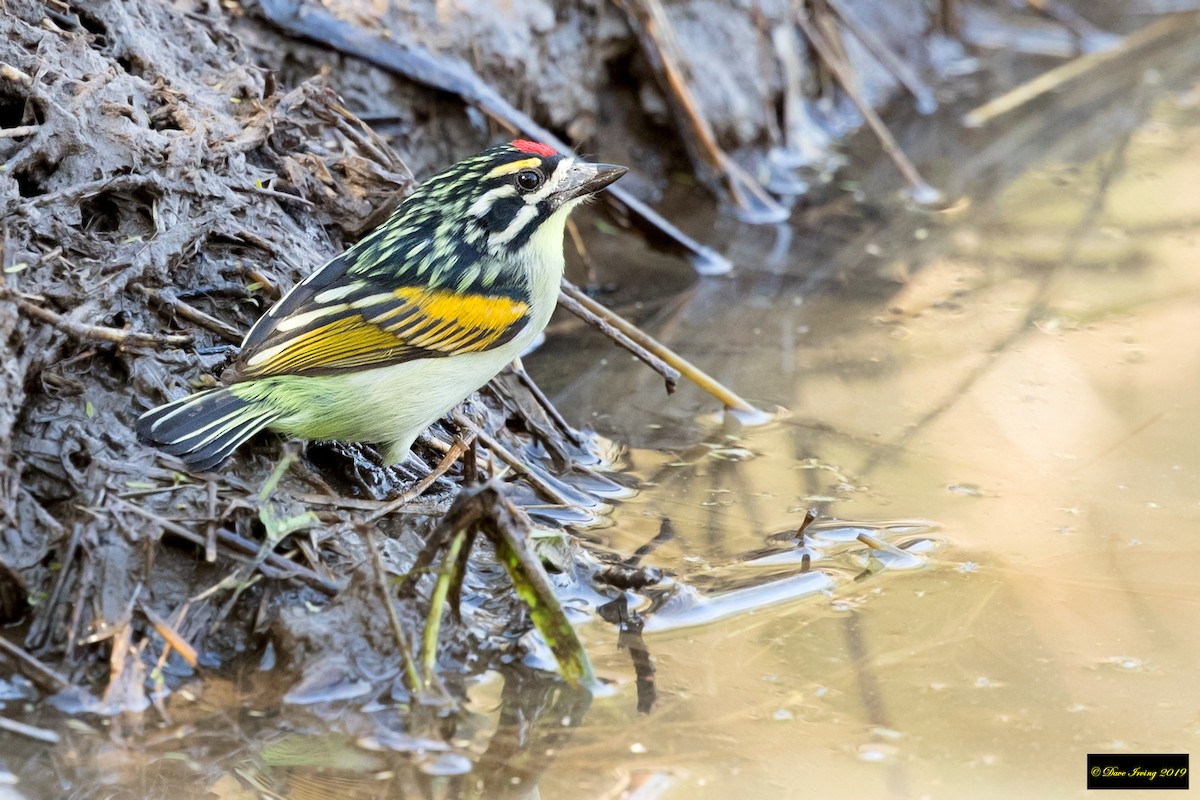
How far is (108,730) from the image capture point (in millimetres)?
4184

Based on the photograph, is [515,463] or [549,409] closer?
[515,463]

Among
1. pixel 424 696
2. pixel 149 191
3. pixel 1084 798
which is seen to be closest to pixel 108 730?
pixel 424 696

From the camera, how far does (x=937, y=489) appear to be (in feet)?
19.8

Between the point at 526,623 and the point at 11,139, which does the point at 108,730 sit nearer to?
the point at 526,623

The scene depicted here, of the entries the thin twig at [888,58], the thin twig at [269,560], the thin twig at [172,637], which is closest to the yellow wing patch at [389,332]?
the thin twig at [269,560]

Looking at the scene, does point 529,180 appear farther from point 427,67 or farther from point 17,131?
point 427,67

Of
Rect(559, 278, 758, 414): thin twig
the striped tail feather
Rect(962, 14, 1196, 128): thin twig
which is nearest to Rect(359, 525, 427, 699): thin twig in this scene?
the striped tail feather

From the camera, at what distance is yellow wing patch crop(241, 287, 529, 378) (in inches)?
198

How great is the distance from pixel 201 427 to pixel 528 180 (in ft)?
6.09

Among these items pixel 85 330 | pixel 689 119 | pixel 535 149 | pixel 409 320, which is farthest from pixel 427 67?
pixel 85 330

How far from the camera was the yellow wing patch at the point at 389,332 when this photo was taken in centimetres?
503

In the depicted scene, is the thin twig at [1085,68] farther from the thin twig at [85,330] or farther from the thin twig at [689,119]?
the thin twig at [85,330]

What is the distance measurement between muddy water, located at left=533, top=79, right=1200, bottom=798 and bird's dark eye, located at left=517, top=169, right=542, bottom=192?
1.53 m

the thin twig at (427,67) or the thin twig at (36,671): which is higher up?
the thin twig at (427,67)
